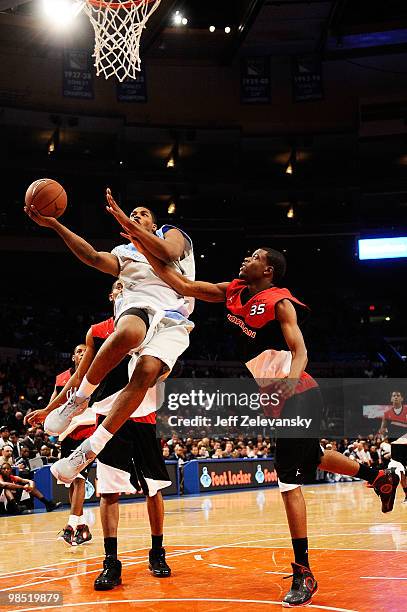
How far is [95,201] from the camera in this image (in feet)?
102

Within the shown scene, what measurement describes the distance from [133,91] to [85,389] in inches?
884

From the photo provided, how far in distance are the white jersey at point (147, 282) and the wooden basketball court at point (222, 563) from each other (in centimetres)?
207

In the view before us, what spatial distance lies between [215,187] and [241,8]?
827 centimetres

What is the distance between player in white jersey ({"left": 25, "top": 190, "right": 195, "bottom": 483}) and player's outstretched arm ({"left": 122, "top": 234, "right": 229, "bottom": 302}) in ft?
0.20

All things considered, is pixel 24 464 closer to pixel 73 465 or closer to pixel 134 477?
pixel 134 477

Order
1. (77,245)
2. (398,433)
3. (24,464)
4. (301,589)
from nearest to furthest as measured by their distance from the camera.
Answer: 1. (301,589)
2. (77,245)
3. (398,433)
4. (24,464)

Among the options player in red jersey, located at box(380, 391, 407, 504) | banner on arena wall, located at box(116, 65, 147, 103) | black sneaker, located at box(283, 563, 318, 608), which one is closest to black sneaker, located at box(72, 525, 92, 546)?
black sneaker, located at box(283, 563, 318, 608)

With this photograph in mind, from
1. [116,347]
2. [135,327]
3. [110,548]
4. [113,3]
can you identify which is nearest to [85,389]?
[116,347]

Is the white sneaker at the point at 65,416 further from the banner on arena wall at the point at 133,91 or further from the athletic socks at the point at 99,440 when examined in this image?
the banner on arena wall at the point at 133,91

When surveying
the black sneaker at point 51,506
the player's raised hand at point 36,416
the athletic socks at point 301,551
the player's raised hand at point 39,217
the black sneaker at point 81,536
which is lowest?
the black sneaker at point 51,506

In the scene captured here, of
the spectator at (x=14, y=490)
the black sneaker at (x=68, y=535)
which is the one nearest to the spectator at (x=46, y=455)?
the spectator at (x=14, y=490)

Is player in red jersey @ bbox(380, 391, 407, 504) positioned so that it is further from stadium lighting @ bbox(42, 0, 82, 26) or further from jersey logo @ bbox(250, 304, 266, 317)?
stadium lighting @ bbox(42, 0, 82, 26)

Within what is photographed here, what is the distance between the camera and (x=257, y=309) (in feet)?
17.6

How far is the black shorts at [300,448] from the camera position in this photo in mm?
5156
